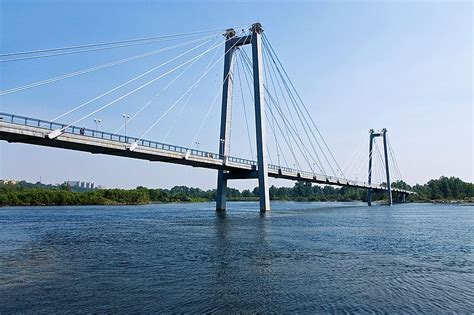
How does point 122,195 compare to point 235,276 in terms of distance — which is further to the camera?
point 122,195

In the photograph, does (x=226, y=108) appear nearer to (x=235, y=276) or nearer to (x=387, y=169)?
(x=235, y=276)

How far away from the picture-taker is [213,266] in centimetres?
1612

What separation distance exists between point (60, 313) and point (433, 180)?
171 meters

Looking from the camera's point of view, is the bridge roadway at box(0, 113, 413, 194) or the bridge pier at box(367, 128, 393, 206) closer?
the bridge roadway at box(0, 113, 413, 194)

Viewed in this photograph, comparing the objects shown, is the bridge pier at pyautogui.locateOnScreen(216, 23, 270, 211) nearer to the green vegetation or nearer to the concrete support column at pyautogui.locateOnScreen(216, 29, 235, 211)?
the concrete support column at pyautogui.locateOnScreen(216, 29, 235, 211)

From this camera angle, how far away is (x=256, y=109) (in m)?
53.2

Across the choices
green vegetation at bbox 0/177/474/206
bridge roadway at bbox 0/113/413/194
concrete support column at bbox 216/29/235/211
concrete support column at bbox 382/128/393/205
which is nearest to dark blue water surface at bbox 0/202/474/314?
bridge roadway at bbox 0/113/413/194

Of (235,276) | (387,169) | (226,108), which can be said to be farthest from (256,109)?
(387,169)

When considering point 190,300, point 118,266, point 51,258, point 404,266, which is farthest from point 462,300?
point 51,258

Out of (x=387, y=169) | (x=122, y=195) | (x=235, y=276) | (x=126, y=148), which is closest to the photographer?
(x=235, y=276)

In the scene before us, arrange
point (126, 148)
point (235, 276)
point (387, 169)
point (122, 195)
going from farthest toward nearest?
point (122, 195), point (387, 169), point (126, 148), point (235, 276)

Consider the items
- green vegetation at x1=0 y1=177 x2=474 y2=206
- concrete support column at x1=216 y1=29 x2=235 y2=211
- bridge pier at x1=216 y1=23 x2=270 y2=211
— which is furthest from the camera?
green vegetation at x1=0 y1=177 x2=474 y2=206

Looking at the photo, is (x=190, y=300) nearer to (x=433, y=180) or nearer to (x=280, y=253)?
(x=280, y=253)

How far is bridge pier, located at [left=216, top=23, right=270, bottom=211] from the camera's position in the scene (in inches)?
2084
